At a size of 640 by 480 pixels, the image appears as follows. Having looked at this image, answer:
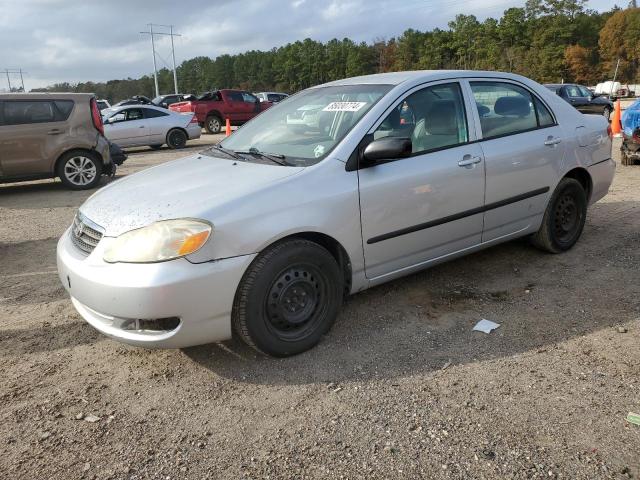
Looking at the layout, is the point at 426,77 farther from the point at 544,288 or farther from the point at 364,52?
the point at 364,52

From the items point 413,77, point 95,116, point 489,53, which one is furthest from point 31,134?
point 489,53

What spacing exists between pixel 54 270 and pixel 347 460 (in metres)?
3.74

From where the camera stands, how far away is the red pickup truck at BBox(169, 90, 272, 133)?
2123 cm

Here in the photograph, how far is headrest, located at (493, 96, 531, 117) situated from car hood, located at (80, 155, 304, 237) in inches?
76.8

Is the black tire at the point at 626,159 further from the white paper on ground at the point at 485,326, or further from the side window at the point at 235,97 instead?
the side window at the point at 235,97

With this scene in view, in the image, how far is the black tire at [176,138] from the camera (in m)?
15.8

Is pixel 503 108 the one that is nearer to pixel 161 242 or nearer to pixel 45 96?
pixel 161 242

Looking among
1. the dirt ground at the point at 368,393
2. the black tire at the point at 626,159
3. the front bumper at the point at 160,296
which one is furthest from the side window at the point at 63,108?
the black tire at the point at 626,159

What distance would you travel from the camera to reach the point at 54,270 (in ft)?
16.3

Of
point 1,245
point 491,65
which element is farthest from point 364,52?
point 1,245

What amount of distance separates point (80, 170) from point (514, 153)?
25.2 ft

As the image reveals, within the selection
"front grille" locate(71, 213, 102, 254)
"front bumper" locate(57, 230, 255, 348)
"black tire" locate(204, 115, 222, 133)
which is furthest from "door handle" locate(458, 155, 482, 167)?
"black tire" locate(204, 115, 222, 133)

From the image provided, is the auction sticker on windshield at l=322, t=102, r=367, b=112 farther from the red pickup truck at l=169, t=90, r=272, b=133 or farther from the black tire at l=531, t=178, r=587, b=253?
the red pickup truck at l=169, t=90, r=272, b=133

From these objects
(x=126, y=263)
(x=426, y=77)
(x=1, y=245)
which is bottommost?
(x=1, y=245)
